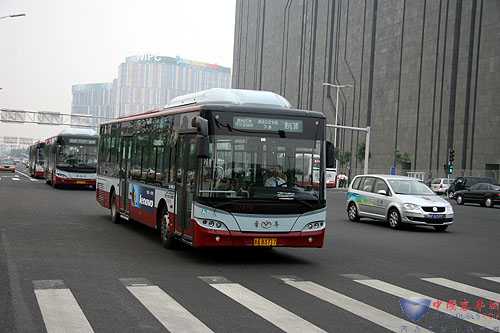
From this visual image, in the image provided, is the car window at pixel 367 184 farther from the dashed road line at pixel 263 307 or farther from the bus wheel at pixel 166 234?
the dashed road line at pixel 263 307

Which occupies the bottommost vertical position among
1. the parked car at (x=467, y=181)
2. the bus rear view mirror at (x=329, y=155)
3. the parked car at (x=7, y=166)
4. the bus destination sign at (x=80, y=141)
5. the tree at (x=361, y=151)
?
the parked car at (x=7, y=166)

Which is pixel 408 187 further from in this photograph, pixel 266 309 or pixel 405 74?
pixel 405 74

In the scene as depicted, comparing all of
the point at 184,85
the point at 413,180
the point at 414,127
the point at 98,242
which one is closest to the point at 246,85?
the point at 184,85

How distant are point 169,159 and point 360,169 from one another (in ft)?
225

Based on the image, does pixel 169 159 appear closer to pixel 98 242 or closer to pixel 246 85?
pixel 98 242

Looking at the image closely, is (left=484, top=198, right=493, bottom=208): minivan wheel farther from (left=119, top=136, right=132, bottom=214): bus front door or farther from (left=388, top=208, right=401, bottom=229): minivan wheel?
(left=119, top=136, right=132, bottom=214): bus front door

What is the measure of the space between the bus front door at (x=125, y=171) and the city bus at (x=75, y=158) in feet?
56.0

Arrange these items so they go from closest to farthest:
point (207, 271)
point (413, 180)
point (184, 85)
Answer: point (207, 271) → point (413, 180) → point (184, 85)

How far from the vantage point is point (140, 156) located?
49.5 ft

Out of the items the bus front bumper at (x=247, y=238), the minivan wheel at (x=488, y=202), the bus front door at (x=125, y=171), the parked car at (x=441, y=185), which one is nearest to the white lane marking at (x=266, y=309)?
the bus front bumper at (x=247, y=238)

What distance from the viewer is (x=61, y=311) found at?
7105 millimetres

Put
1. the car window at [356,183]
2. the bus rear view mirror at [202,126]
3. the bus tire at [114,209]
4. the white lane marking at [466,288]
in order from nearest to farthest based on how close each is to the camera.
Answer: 1. the white lane marking at [466,288]
2. the bus rear view mirror at [202,126]
3. the bus tire at [114,209]
4. the car window at [356,183]

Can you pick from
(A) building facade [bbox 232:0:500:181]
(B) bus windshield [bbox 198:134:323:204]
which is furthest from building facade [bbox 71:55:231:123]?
(B) bus windshield [bbox 198:134:323:204]

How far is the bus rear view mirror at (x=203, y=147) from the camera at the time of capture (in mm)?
10742
